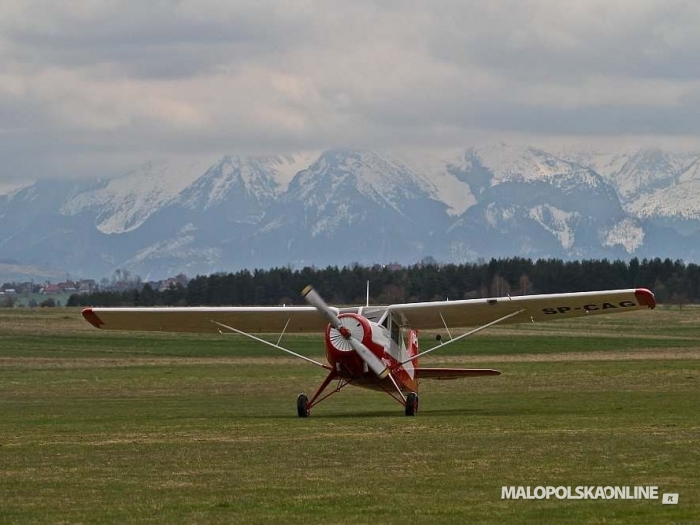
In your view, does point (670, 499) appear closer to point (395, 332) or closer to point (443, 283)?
point (395, 332)

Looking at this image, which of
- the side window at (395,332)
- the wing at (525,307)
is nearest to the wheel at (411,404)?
the side window at (395,332)

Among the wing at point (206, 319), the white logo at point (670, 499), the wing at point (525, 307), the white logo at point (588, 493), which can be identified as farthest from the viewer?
the wing at point (206, 319)

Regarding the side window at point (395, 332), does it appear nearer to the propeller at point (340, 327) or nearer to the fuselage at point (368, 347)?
the fuselage at point (368, 347)

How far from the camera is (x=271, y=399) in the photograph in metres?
32.7

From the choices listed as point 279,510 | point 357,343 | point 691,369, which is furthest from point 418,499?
point 691,369

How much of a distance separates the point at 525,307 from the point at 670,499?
50.3 feet

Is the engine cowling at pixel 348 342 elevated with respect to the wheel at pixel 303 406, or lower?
elevated

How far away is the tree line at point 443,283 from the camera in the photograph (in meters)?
131

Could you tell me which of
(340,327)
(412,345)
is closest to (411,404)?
(340,327)

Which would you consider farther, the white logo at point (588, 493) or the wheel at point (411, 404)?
the wheel at point (411, 404)

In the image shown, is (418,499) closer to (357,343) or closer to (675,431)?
(675,431)

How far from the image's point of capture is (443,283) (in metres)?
131

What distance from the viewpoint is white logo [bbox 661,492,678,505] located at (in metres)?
12.4

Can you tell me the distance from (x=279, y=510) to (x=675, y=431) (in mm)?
8032
